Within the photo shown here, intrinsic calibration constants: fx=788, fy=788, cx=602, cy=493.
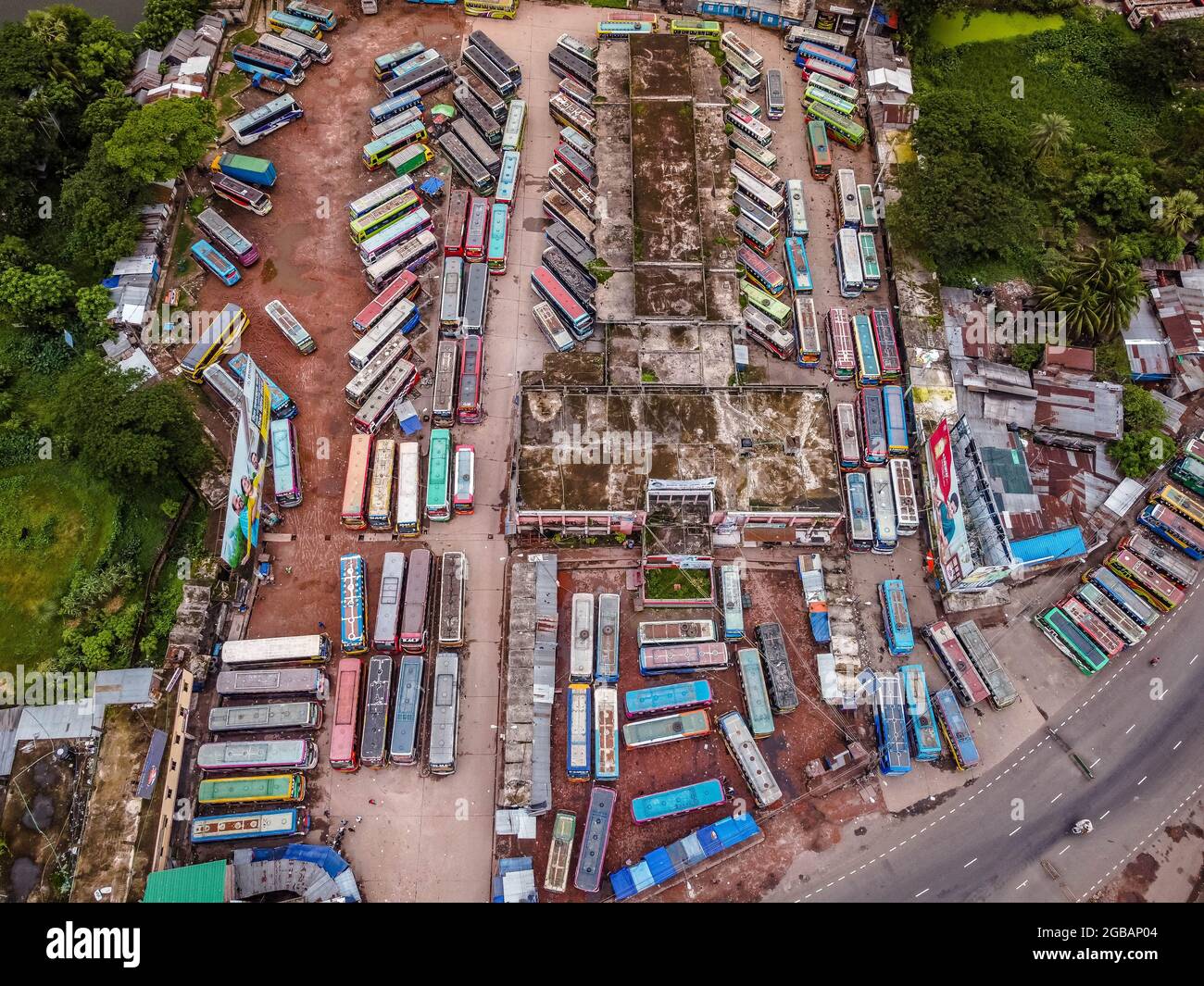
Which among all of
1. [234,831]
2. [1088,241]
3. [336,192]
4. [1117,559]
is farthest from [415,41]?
[1117,559]

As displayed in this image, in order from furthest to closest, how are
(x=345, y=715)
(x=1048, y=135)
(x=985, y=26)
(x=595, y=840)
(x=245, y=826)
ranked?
(x=985, y=26) → (x=1048, y=135) → (x=345, y=715) → (x=595, y=840) → (x=245, y=826)

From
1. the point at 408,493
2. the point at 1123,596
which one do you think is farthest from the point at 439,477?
the point at 1123,596

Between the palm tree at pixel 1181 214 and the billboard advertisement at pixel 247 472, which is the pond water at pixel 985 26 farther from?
the billboard advertisement at pixel 247 472

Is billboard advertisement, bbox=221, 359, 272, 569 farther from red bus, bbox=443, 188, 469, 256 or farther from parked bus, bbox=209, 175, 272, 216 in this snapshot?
red bus, bbox=443, 188, 469, 256

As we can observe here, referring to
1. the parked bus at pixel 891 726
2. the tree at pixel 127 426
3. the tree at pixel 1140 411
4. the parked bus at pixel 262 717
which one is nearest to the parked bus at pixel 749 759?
the parked bus at pixel 891 726

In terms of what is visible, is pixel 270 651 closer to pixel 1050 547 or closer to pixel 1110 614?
pixel 1050 547

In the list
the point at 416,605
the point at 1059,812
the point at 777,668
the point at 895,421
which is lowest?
the point at 1059,812
